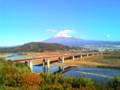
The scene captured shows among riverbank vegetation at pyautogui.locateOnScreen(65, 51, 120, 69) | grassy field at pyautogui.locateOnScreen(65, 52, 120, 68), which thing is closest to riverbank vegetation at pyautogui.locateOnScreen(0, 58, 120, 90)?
riverbank vegetation at pyautogui.locateOnScreen(65, 51, 120, 69)

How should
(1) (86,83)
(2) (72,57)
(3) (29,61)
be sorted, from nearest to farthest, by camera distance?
(1) (86,83)
(3) (29,61)
(2) (72,57)

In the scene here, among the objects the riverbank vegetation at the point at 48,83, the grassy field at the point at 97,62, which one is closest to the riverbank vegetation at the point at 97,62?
the grassy field at the point at 97,62

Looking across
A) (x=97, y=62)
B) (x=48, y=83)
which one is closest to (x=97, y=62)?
(x=97, y=62)

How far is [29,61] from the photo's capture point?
69312mm

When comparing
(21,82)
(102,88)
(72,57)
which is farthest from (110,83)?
(72,57)

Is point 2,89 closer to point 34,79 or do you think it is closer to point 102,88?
point 34,79

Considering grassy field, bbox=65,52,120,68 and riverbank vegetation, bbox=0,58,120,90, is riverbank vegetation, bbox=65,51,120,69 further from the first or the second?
riverbank vegetation, bbox=0,58,120,90

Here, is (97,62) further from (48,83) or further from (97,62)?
(48,83)

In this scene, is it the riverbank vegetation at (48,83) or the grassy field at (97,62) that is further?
the grassy field at (97,62)

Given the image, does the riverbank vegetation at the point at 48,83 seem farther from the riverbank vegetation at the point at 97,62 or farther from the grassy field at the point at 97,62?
the grassy field at the point at 97,62

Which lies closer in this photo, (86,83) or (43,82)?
(86,83)

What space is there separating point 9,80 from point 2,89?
11.9ft

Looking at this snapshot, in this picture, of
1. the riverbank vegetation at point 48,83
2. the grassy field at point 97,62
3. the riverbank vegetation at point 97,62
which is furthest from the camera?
the grassy field at point 97,62

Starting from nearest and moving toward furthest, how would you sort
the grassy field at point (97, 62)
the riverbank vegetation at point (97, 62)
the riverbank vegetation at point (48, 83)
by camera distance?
the riverbank vegetation at point (48, 83) → the riverbank vegetation at point (97, 62) → the grassy field at point (97, 62)
